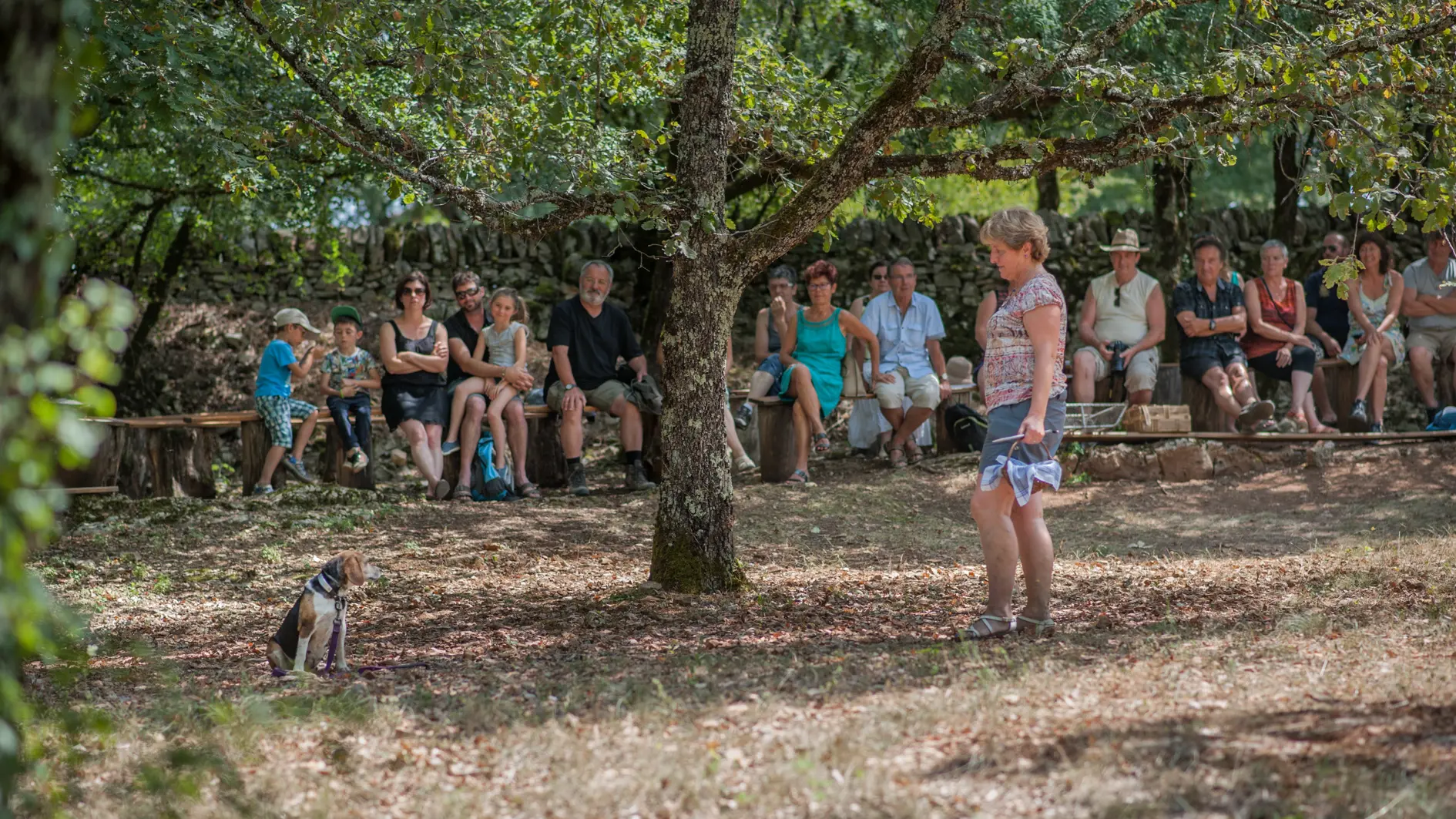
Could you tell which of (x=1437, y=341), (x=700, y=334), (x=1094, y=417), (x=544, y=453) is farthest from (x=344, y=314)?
(x=1437, y=341)

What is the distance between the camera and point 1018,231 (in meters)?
5.13

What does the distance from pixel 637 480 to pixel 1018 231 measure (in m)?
5.50

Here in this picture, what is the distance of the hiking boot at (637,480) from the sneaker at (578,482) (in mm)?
347

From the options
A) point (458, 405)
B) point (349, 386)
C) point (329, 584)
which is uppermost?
point (349, 386)

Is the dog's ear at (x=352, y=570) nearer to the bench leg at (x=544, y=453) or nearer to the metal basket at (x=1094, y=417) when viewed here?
the bench leg at (x=544, y=453)

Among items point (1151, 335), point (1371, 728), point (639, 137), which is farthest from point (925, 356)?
point (1371, 728)

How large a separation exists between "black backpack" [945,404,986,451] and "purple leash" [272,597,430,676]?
6.75m

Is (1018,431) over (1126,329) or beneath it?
beneath

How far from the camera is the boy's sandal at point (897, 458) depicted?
10.8 meters

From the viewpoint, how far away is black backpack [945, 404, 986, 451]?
1096 centimetres

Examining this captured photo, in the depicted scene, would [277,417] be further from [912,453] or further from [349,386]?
[912,453]

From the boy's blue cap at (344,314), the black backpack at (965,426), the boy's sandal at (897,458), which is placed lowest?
the boy's sandal at (897,458)

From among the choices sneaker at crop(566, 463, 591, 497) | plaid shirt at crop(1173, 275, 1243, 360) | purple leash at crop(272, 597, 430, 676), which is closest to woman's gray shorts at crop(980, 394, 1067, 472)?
purple leash at crop(272, 597, 430, 676)

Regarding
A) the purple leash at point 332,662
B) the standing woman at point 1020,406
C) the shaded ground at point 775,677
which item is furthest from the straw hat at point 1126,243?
the purple leash at point 332,662
